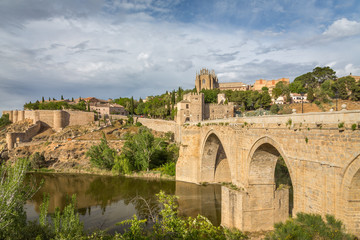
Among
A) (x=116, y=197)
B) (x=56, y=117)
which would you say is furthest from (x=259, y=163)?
(x=56, y=117)

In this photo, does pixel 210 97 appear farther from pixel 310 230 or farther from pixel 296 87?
pixel 310 230

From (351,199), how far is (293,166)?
2.58 meters

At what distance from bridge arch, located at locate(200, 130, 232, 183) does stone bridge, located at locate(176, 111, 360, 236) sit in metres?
2.94

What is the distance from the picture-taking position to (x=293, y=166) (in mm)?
9227

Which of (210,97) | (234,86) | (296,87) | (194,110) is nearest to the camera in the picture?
(194,110)

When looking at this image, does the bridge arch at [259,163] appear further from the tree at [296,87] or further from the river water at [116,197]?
the tree at [296,87]

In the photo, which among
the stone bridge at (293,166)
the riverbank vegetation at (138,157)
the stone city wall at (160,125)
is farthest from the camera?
the stone city wall at (160,125)

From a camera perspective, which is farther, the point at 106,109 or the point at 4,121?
the point at 106,109

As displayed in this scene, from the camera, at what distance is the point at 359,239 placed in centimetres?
676

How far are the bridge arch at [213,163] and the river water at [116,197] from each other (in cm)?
123

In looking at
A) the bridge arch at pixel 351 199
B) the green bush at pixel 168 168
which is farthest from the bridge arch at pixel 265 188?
the green bush at pixel 168 168

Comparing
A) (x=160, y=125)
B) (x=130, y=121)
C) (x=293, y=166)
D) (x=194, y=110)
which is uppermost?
(x=194, y=110)

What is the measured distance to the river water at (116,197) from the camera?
626 inches

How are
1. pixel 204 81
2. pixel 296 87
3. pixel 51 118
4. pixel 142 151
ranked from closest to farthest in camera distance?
pixel 142 151 < pixel 51 118 < pixel 296 87 < pixel 204 81
